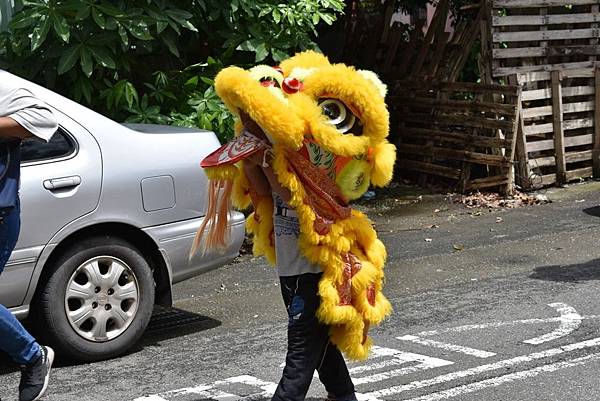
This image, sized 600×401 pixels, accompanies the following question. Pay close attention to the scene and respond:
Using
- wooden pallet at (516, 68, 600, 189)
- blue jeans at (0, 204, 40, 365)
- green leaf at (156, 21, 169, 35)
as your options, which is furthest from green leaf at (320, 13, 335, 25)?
blue jeans at (0, 204, 40, 365)

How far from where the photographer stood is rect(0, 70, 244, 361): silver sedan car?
5.62 m

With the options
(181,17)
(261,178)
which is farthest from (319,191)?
(181,17)

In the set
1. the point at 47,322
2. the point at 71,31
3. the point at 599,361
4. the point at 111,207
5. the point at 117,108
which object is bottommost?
the point at 599,361

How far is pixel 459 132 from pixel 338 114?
288 inches

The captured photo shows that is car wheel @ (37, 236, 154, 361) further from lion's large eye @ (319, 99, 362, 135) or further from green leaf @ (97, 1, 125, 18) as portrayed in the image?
green leaf @ (97, 1, 125, 18)

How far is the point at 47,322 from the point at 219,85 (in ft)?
6.73

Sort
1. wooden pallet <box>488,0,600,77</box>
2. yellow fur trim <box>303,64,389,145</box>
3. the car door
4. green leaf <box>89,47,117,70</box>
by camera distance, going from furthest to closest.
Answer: wooden pallet <box>488,0,600,77</box> < green leaf <box>89,47,117,70</box> < the car door < yellow fur trim <box>303,64,389,145</box>

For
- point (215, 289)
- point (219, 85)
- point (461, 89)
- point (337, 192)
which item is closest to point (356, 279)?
point (337, 192)

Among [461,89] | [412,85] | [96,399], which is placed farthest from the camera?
[412,85]

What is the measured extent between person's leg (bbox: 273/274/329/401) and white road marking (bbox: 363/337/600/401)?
0.78 m

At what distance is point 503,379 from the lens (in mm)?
5207

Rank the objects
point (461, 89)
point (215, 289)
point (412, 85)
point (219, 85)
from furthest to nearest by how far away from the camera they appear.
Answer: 1. point (412, 85)
2. point (461, 89)
3. point (215, 289)
4. point (219, 85)

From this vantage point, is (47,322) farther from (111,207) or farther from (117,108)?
(117,108)

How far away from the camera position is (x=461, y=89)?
1123cm
